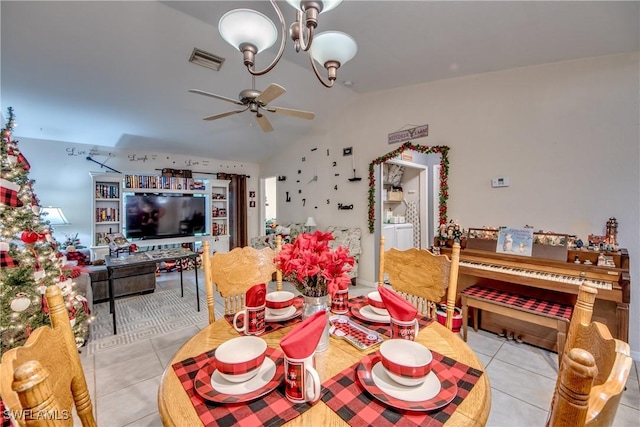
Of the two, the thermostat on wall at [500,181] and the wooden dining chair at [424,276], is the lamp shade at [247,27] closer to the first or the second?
the wooden dining chair at [424,276]

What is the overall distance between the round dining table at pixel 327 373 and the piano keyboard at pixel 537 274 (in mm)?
1613

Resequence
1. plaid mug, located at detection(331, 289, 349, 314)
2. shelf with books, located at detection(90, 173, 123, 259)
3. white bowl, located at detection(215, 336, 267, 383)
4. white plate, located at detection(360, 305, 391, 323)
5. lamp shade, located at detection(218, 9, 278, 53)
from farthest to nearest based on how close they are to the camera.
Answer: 1. shelf with books, located at detection(90, 173, 123, 259)
2. lamp shade, located at detection(218, 9, 278, 53)
3. plaid mug, located at detection(331, 289, 349, 314)
4. white plate, located at detection(360, 305, 391, 323)
5. white bowl, located at detection(215, 336, 267, 383)

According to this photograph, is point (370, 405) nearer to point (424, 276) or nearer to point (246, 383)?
point (246, 383)

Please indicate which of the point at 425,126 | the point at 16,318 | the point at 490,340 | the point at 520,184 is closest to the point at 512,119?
the point at 520,184

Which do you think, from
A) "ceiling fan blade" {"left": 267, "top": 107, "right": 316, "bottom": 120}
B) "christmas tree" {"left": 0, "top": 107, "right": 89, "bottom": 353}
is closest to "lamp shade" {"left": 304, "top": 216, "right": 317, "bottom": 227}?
"ceiling fan blade" {"left": 267, "top": 107, "right": 316, "bottom": 120}

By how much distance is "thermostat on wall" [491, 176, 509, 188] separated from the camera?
2.79 meters

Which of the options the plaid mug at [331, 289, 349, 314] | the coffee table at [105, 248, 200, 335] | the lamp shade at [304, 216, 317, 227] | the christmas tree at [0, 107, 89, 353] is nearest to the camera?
the plaid mug at [331, 289, 349, 314]

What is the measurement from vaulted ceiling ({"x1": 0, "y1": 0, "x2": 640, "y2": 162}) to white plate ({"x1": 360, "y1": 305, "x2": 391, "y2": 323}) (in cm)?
227

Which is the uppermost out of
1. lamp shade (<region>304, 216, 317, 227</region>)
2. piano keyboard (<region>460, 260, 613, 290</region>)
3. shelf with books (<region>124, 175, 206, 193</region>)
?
shelf with books (<region>124, 175, 206, 193</region>)

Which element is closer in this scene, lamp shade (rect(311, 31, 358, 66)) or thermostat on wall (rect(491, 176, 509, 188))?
lamp shade (rect(311, 31, 358, 66))

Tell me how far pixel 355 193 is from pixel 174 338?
3.05 m

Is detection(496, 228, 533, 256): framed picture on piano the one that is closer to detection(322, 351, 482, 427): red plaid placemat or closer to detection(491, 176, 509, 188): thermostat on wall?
detection(491, 176, 509, 188): thermostat on wall

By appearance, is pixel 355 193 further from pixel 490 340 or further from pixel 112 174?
pixel 112 174

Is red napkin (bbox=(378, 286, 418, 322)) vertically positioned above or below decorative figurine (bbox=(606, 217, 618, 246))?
below
